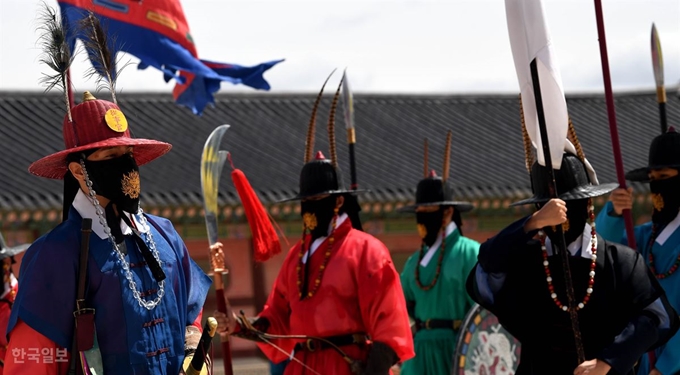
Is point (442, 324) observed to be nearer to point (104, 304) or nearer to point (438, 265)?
point (438, 265)

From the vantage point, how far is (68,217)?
4.31 m

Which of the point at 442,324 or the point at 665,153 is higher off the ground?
the point at 665,153

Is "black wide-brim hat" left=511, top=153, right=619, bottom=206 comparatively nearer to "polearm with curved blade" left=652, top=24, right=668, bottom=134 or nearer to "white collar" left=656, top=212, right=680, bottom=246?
"white collar" left=656, top=212, right=680, bottom=246

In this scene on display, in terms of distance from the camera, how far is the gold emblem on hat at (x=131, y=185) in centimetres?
423

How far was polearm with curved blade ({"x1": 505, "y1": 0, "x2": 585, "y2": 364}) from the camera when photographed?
4.68 metres

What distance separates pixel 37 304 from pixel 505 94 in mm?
16833

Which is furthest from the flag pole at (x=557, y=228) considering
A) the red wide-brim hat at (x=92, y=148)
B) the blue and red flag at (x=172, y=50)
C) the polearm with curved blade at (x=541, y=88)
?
the blue and red flag at (x=172, y=50)

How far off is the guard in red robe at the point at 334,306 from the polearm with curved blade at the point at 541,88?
156cm

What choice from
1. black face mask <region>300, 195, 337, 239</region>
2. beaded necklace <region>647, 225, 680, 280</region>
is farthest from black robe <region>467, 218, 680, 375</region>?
black face mask <region>300, 195, 337, 239</region>

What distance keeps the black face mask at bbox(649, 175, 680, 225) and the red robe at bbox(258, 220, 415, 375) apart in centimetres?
135

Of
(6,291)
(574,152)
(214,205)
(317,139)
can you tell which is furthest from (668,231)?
(317,139)

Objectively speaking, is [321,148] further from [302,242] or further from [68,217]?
[68,217]

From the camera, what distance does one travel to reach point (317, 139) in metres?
17.2

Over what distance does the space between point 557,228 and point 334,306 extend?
1.82 metres
